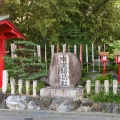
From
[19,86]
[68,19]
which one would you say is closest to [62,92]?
[19,86]

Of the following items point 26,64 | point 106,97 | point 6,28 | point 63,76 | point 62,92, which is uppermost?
point 6,28

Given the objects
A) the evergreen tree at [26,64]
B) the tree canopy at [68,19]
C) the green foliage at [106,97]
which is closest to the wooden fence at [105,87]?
the green foliage at [106,97]

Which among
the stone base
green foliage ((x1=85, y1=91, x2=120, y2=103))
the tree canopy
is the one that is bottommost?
green foliage ((x1=85, y1=91, x2=120, y2=103))

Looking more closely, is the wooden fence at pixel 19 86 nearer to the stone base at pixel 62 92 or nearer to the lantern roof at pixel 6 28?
the stone base at pixel 62 92

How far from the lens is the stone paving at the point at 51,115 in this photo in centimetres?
712

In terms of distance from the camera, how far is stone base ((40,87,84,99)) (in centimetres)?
810

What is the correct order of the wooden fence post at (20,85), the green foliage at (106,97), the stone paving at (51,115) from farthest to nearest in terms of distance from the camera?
1. the wooden fence post at (20,85)
2. the green foliage at (106,97)
3. the stone paving at (51,115)

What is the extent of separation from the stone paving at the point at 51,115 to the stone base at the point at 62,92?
22.7 inches

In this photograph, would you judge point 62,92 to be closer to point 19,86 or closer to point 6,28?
point 19,86

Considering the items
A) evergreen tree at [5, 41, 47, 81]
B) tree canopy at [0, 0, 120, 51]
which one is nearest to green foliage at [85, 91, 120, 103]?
evergreen tree at [5, 41, 47, 81]

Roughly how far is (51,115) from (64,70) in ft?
5.44

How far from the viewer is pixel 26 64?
854cm

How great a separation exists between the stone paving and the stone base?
1.90ft

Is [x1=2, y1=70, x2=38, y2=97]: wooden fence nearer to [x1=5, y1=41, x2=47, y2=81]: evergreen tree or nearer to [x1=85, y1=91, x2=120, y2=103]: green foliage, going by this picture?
[x1=5, y1=41, x2=47, y2=81]: evergreen tree
